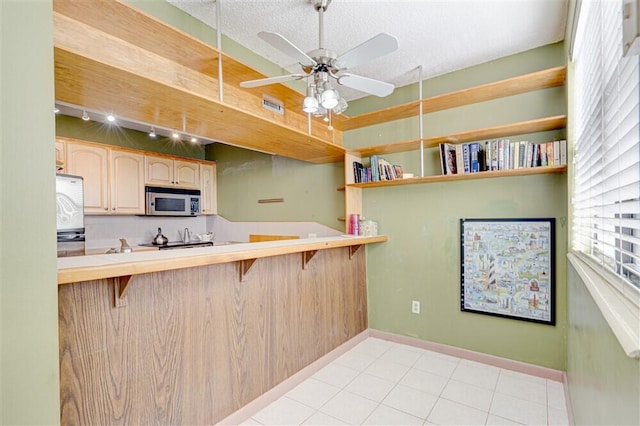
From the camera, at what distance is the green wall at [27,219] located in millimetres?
802

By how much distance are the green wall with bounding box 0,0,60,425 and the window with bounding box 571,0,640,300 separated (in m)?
1.45

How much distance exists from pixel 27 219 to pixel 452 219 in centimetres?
285

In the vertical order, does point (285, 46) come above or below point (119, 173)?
above

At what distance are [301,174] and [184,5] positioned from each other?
7.14 ft

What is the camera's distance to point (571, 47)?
1.97 meters

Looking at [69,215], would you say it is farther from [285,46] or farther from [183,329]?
[285,46]

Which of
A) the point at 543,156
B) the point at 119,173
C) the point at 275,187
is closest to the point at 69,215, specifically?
the point at 119,173

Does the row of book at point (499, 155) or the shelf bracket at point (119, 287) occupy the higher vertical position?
the row of book at point (499, 155)

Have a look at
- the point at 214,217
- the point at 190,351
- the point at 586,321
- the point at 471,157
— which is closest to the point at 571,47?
the point at 471,157

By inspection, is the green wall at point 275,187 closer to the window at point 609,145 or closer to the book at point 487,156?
the book at point 487,156

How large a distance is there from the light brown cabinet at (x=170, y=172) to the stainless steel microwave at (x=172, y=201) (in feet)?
0.29

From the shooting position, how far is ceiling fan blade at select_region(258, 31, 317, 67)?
1.53 metres

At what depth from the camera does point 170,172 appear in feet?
15.3

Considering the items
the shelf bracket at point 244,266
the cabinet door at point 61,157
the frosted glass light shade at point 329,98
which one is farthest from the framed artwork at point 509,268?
the cabinet door at point 61,157
